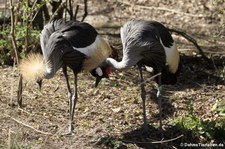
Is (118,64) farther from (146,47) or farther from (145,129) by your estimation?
(145,129)

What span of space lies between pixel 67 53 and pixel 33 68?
0.33m

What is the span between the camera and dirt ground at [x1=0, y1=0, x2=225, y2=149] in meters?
4.82

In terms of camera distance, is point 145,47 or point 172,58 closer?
point 145,47

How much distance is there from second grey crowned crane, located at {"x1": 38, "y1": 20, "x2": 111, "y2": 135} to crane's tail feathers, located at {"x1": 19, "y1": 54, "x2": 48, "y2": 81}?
0.03 m

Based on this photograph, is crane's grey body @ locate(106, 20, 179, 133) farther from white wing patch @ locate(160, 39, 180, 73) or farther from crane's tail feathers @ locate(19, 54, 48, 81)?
crane's tail feathers @ locate(19, 54, 48, 81)

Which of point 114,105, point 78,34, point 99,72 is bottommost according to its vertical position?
point 114,105

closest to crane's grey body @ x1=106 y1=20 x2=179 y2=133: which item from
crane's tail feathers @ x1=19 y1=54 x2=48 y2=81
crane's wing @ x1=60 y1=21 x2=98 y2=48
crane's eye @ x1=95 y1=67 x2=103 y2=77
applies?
crane's eye @ x1=95 y1=67 x2=103 y2=77

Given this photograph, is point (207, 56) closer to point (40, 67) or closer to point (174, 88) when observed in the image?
point (174, 88)

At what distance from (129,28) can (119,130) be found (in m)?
0.92

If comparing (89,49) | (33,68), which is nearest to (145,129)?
(89,49)

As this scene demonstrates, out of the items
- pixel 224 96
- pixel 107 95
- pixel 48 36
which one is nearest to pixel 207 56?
pixel 224 96

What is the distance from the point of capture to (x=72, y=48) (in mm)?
4816

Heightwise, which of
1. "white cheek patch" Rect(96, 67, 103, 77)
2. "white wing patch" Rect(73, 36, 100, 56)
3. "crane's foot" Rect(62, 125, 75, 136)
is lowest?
"crane's foot" Rect(62, 125, 75, 136)

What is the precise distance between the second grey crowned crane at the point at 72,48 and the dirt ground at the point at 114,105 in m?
0.28
